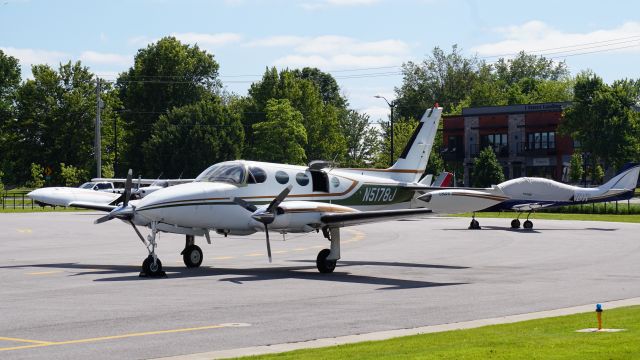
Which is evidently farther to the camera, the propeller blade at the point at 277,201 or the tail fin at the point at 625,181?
the tail fin at the point at 625,181

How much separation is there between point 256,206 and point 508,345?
13647 millimetres

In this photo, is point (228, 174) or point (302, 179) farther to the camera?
point (302, 179)

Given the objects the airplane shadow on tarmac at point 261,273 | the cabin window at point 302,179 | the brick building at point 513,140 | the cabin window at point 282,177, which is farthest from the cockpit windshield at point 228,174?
the brick building at point 513,140

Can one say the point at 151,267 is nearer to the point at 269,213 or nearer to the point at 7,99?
the point at 269,213

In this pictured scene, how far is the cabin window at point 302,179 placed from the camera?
2716cm

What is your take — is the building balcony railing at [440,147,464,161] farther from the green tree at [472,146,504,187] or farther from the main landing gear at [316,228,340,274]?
the main landing gear at [316,228,340,274]

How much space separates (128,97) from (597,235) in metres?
99.9

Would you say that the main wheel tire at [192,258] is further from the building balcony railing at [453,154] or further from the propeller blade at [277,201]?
the building balcony railing at [453,154]

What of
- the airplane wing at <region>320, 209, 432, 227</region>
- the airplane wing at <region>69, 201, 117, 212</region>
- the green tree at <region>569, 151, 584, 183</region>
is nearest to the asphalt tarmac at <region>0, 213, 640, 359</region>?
the airplane wing at <region>320, 209, 432, 227</region>

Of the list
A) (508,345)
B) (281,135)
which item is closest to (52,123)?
(281,135)

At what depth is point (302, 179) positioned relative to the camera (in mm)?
27250

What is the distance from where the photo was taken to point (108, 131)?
12925 cm

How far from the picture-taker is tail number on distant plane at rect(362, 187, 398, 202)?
2861 cm

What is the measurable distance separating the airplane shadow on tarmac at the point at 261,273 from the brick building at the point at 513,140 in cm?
8444
